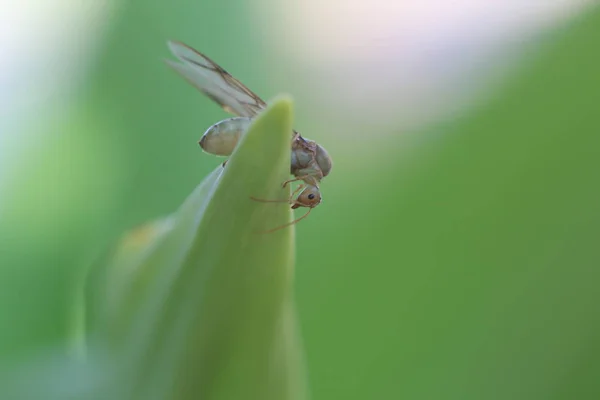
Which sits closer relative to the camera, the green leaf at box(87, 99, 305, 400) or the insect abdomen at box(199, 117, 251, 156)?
the green leaf at box(87, 99, 305, 400)

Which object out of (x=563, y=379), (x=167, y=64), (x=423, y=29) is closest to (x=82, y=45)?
(x=167, y=64)

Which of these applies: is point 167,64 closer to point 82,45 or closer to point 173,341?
point 82,45

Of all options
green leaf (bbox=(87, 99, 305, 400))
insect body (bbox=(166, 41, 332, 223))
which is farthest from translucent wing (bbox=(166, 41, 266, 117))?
green leaf (bbox=(87, 99, 305, 400))

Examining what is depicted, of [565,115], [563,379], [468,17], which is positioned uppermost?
[468,17]

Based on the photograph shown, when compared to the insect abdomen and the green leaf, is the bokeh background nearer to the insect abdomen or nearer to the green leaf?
the insect abdomen

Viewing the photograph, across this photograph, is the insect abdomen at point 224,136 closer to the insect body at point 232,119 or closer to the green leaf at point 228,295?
the insect body at point 232,119

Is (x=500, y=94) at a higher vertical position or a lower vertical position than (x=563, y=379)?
higher
